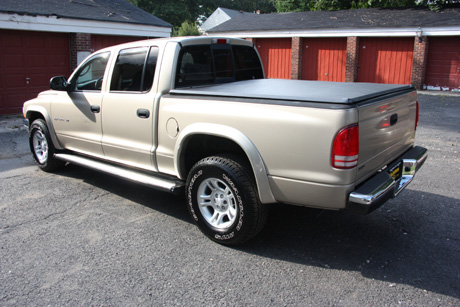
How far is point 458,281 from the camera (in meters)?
3.31

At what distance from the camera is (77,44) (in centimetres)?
1338

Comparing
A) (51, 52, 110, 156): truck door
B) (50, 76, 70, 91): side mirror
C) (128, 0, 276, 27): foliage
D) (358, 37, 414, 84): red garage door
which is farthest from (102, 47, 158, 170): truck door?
(128, 0, 276, 27): foliage

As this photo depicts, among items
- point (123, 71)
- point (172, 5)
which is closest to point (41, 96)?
point (123, 71)

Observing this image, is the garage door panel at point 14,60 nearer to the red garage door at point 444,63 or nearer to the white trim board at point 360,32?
the white trim board at point 360,32

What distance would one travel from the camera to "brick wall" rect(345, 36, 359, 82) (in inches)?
829

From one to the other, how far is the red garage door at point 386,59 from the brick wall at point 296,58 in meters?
3.35

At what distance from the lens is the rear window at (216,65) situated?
453cm

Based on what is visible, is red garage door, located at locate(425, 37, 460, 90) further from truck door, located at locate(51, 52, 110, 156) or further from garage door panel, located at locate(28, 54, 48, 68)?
truck door, located at locate(51, 52, 110, 156)

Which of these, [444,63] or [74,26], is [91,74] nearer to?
[74,26]

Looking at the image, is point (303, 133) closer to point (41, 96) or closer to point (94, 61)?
point (94, 61)

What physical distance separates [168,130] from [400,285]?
259cm

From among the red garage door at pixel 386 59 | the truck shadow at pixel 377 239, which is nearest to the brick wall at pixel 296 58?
the red garage door at pixel 386 59

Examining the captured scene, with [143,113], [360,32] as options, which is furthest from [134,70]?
[360,32]

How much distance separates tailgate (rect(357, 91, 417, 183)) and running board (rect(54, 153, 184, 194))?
1897 mm
